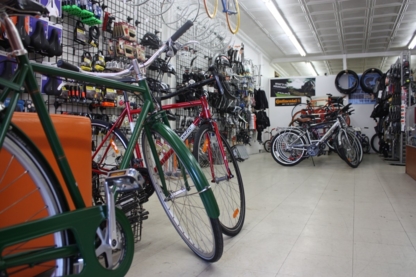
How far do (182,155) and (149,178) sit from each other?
1.29ft

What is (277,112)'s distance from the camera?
33.4 ft

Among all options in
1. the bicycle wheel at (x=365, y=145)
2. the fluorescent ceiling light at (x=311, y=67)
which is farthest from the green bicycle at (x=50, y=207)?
the fluorescent ceiling light at (x=311, y=67)

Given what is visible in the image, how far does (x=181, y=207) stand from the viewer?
1.82m

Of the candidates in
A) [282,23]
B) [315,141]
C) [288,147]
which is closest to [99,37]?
[288,147]

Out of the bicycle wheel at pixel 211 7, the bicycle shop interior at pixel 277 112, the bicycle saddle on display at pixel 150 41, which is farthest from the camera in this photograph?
the bicycle wheel at pixel 211 7

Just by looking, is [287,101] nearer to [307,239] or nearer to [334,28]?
[334,28]

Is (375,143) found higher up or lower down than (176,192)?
lower down

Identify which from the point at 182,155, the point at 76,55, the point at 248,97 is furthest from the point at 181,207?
the point at 248,97

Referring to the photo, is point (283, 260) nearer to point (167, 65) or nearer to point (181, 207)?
point (181, 207)

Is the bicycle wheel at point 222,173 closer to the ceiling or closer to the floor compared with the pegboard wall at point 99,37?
closer to the floor

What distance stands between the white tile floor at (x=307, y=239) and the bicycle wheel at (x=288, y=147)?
217 cm

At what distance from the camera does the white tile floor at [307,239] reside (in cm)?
149

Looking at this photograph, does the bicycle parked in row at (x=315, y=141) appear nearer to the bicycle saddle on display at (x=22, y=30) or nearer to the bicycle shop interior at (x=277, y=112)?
the bicycle shop interior at (x=277, y=112)

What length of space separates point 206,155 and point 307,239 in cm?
83
